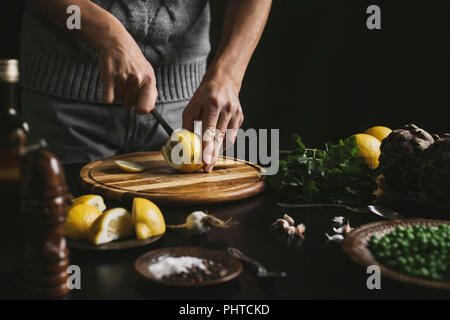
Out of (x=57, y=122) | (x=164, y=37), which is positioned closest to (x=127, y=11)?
(x=164, y=37)

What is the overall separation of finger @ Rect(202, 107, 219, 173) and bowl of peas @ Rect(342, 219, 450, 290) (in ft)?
2.49

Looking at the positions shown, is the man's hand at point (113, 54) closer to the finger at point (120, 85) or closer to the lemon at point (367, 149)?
the finger at point (120, 85)

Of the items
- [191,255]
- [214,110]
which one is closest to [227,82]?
[214,110]

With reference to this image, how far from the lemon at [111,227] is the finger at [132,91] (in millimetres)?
746

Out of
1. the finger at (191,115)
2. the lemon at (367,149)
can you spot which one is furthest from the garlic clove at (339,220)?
the finger at (191,115)

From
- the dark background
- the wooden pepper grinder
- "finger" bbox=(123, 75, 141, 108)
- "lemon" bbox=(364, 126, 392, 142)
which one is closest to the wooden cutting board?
"finger" bbox=(123, 75, 141, 108)

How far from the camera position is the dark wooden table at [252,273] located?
87 cm

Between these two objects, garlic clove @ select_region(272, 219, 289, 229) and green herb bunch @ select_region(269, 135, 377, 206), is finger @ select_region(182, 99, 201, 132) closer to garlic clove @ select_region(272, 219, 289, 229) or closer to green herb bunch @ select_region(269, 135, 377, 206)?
green herb bunch @ select_region(269, 135, 377, 206)

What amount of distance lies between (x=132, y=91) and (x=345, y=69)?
5.44 ft

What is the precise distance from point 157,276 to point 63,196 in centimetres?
21

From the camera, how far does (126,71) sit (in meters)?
1.72

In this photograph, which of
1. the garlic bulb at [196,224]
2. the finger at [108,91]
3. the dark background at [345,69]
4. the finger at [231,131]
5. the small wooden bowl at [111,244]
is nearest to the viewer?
the small wooden bowl at [111,244]

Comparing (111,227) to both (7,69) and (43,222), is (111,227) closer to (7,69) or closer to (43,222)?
(43,222)
